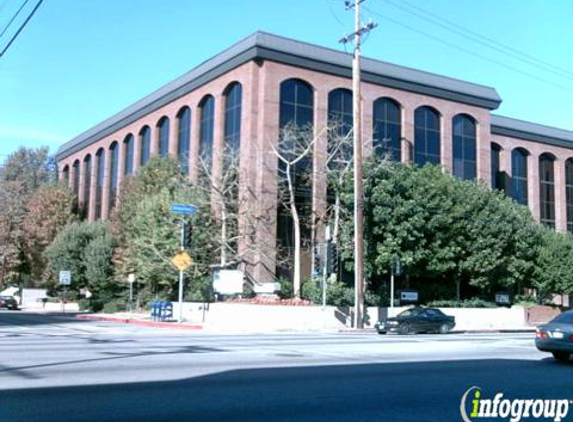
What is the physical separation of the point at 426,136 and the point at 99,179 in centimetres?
3289

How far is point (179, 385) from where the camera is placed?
11.1 meters

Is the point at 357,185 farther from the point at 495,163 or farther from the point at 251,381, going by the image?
the point at 495,163

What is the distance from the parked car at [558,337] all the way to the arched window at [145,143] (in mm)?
43434

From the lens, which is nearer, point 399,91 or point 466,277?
point 466,277

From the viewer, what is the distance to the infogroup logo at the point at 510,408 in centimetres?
918

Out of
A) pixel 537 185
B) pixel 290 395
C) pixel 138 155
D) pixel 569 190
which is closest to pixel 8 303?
pixel 138 155

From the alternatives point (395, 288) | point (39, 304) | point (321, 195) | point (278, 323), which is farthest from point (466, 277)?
point (39, 304)

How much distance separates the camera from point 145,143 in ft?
186

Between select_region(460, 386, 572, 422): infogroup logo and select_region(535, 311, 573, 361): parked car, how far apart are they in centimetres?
638

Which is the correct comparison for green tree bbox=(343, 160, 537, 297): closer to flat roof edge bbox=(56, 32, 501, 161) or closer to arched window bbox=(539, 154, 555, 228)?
flat roof edge bbox=(56, 32, 501, 161)

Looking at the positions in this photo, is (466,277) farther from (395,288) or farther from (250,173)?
(250,173)

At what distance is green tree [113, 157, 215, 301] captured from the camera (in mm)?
39594

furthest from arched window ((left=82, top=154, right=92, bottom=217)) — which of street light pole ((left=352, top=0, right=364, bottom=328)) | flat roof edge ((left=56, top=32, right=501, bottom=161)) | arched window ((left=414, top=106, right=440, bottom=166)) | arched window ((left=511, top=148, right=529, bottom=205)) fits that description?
street light pole ((left=352, top=0, right=364, bottom=328))

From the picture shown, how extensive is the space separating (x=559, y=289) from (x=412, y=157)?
1336 centimetres
